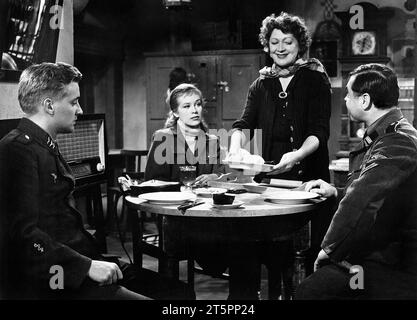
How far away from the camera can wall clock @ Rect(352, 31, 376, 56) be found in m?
7.55

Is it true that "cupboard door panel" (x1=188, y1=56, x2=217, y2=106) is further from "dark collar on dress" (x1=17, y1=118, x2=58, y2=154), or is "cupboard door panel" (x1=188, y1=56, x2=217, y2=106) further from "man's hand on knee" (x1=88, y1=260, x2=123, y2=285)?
"man's hand on knee" (x1=88, y1=260, x2=123, y2=285)

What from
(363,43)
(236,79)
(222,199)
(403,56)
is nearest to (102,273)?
(222,199)

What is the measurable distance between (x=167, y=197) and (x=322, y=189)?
0.76 metres

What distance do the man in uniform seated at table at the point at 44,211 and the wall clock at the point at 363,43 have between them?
6.11 m

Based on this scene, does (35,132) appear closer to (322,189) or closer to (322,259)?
(322,259)

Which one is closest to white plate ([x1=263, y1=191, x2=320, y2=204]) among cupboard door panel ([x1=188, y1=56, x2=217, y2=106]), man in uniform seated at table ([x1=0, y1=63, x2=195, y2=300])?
man in uniform seated at table ([x1=0, y1=63, x2=195, y2=300])

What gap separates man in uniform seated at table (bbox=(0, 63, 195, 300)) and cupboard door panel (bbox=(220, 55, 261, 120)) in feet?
20.2

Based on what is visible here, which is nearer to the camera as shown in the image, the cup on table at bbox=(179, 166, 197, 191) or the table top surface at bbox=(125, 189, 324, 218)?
the table top surface at bbox=(125, 189, 324, 218)

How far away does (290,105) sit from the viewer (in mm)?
3293

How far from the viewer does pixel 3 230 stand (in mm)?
2068
